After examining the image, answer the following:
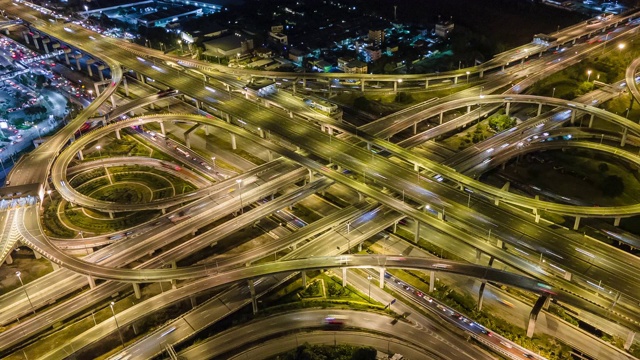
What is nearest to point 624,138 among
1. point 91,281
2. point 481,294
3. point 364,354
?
point 481,294

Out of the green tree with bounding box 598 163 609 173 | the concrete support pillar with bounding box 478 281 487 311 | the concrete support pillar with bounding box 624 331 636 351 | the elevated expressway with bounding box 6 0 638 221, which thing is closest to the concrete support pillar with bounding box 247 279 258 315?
the concrete support pillar with bounding box 478 281 487 311

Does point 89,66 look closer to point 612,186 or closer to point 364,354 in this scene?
point 364,354

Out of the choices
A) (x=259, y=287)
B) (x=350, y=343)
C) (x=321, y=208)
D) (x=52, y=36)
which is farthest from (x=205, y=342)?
(x=52, y=36)

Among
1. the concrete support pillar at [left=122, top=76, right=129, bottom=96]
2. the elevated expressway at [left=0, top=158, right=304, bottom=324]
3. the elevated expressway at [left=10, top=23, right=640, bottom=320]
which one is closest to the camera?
the elevated expressway at [left=0, top=158, right=304, bottom=324]

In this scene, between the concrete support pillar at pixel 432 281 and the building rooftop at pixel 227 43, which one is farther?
the building rooftop at pixel 227 43

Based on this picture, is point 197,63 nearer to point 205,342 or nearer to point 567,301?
point 205,342

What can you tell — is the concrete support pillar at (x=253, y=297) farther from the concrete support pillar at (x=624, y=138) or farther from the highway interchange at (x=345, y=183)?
the concrete support pillar at (x=624, y=138)

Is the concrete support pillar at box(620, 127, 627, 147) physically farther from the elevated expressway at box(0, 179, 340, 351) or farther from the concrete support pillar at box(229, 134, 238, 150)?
the concrete support pillar at box(229, 134, 238, 150)

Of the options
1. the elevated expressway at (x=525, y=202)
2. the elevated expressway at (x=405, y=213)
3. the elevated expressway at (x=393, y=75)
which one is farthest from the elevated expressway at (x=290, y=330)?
the elevated expressway at (x=393, y=75)
